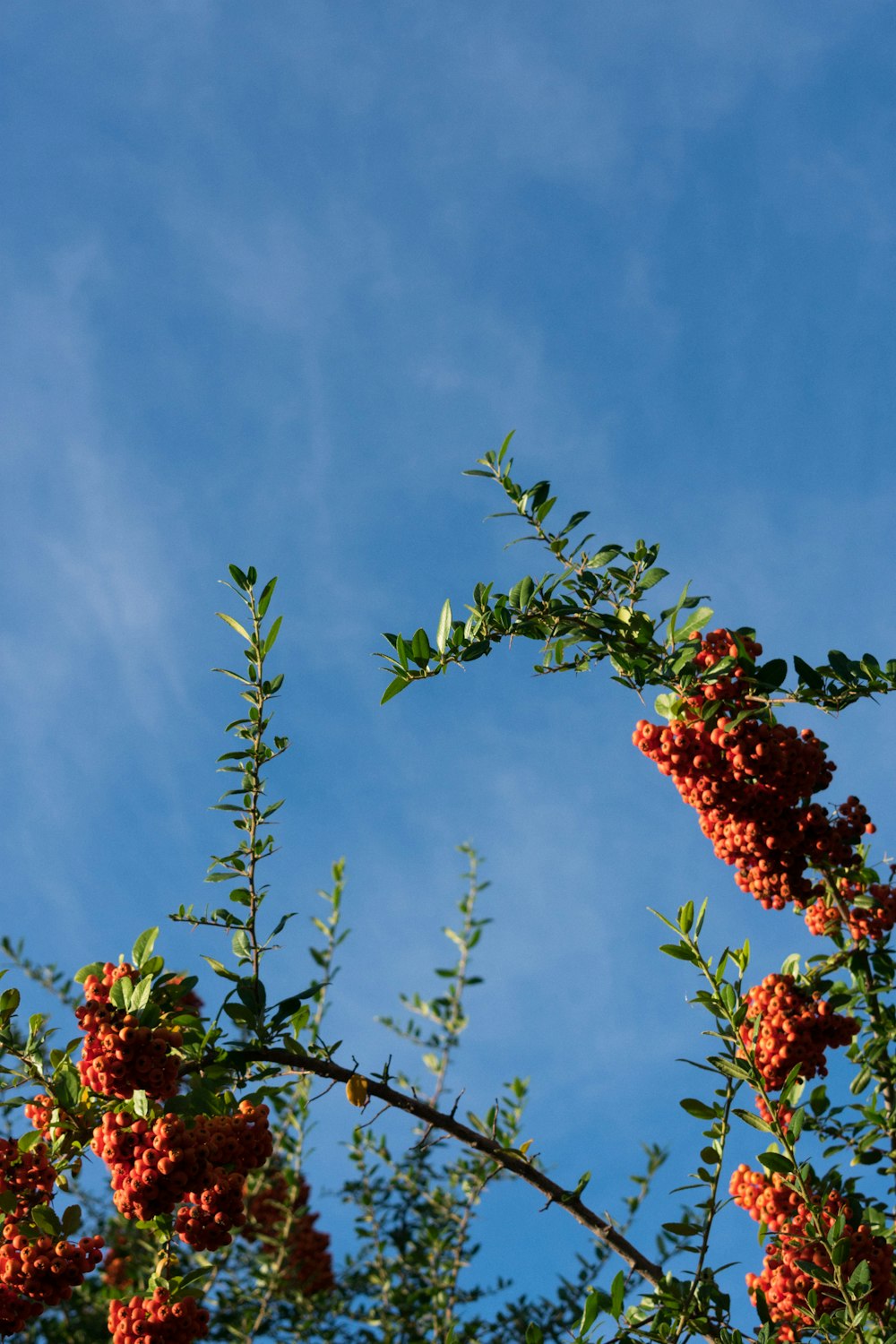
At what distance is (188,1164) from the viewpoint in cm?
310

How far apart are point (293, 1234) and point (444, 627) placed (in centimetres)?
615

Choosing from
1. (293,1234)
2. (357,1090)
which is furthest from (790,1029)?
(293,1234)

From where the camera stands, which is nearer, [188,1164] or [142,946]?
[188,1164]

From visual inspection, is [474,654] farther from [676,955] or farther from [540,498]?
[676,955]

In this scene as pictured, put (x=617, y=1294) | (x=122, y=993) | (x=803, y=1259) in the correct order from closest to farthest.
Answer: (x=617, y=1294)
(x=122, y=993)
(x=803, y=1259)

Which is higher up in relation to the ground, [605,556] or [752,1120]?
[605,556]

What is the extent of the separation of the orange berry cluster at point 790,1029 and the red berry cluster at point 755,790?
34cm

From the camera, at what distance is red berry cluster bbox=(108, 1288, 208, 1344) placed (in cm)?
324

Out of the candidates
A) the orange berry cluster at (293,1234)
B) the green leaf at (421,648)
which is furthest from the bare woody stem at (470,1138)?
the orange berry cluster at (293,1234)

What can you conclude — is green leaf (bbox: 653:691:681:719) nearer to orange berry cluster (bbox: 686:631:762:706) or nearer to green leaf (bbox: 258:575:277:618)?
orange berry cluster (bbox: 686:631:762:706)

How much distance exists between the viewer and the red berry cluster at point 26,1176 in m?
3.23

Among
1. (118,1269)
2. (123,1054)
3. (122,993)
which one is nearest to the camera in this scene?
(123,1054)

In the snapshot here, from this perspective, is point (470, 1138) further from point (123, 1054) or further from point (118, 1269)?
point (118, 1269)

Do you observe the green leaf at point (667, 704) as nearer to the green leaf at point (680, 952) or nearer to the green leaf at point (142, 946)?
the green leaf at point (680, 952)
